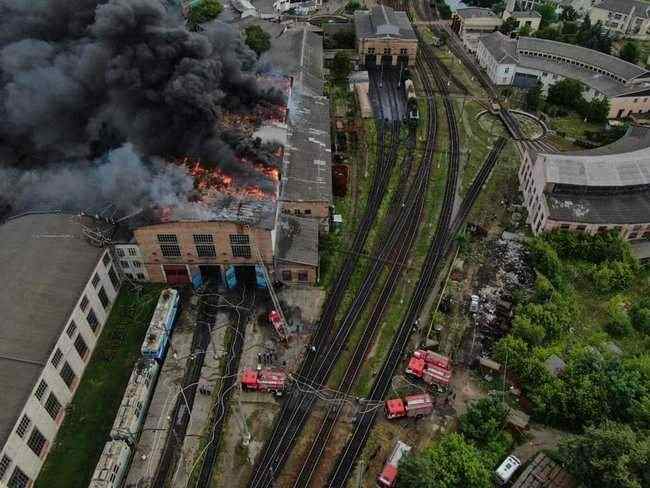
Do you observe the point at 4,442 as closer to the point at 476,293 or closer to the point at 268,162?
the point at 268,162

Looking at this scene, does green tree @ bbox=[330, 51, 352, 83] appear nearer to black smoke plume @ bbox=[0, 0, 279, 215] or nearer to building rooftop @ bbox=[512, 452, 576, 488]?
black smoke plume @ bbox=[0, 0, 279, 215]

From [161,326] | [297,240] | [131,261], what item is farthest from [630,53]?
[161,326]

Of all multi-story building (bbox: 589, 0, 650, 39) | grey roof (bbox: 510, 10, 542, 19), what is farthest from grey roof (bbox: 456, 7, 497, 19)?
multi-story building (bbox: 589, 0, 650, 39)

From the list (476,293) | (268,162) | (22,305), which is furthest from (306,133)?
(22,305)

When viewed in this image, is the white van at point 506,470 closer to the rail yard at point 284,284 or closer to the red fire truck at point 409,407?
the rail yard at point 284,284

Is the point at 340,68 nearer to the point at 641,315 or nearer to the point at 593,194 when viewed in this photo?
the point at 593,194

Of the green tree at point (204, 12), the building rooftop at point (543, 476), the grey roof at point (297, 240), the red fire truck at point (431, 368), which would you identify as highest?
the green tree at point (204, 12)

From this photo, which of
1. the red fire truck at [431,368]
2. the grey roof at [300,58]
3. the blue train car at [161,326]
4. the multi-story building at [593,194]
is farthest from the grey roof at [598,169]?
the blue train car at [161,326]
